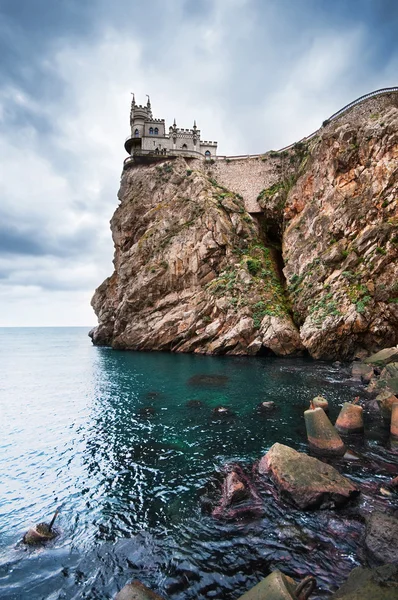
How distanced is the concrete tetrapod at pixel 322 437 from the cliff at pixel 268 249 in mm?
20941

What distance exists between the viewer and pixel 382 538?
657 centimetres

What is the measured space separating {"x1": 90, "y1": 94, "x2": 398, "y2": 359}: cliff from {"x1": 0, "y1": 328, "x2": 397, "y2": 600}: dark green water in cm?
1411

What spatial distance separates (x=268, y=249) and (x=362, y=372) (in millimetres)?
27752

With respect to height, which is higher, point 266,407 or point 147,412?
point 266,407

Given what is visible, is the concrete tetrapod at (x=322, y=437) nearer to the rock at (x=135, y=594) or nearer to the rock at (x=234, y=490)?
the rock at (x=234, y=490)

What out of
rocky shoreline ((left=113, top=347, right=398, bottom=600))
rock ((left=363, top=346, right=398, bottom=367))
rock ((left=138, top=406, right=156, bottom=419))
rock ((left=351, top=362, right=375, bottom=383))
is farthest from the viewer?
rock ((left=363, top=346, right=398, bottom=367))

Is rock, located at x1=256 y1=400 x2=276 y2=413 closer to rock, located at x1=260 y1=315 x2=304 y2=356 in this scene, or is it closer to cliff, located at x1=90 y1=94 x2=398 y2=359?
cliff, located at x1=90 y1=94 x2=398 y2=359

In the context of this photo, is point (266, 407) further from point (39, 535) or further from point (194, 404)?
point (39, 535)

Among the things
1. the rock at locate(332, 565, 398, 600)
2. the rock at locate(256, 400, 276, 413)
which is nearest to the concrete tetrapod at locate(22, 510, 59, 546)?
the rock at locate(332, 565, 398, 600)

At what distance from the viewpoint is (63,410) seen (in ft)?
69.2

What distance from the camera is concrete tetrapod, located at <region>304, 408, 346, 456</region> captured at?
11.7 meters

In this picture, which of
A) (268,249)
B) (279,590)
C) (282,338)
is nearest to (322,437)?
(279,590)

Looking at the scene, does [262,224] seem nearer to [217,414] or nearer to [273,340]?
[273,340]

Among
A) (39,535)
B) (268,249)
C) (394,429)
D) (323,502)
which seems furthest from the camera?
(268,249)
